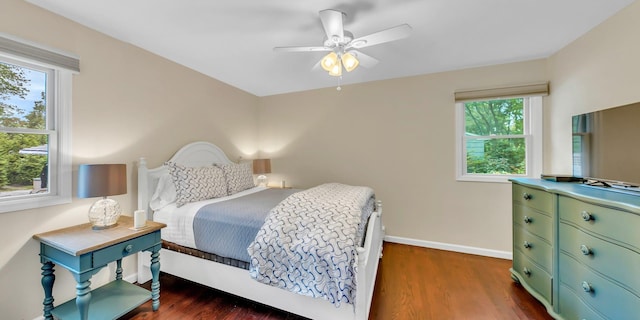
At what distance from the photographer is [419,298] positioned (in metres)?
2.00

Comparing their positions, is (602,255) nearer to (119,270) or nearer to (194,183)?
(194,183)

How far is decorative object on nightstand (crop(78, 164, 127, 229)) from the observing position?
166 cm

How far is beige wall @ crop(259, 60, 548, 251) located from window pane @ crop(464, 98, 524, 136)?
0.24 metres

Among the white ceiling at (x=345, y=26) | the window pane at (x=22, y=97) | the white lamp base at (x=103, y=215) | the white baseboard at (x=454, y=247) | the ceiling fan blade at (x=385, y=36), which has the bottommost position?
the white baseboard at (x=454, y=247)

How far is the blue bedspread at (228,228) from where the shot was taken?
69.9 inches

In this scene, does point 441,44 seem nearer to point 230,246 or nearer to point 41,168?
point 230,246

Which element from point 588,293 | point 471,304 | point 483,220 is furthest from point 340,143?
point 588,293

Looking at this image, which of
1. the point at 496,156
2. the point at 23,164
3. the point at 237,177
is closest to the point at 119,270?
the point at 23,164

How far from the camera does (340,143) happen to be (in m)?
3.59

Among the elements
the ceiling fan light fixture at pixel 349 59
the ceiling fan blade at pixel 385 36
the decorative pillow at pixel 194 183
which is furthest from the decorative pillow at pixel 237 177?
the ceiling fan blade at pixel 385 36

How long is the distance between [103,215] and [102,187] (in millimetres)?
245

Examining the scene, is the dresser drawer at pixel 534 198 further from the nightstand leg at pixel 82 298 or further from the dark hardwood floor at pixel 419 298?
the nightstand leg at pixel 82 298

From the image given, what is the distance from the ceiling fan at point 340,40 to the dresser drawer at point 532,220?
1744mm

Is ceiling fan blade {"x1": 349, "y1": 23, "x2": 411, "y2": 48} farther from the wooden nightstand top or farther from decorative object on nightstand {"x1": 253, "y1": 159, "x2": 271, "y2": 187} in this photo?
decorative object on nightstand {"x1": 253, "y1": 159, "x2": 271, "y2": 187}
